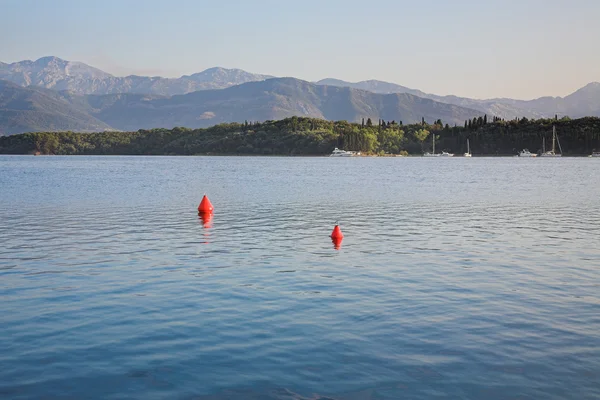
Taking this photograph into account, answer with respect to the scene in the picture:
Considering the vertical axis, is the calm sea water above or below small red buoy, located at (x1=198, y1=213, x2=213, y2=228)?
below

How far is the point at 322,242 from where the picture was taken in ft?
103

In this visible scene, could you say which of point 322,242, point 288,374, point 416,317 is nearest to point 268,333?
point 288,374

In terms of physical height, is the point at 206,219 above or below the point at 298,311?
above

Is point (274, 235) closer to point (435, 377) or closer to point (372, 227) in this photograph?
point (372, 227)

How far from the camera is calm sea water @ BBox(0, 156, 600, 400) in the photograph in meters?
12.5

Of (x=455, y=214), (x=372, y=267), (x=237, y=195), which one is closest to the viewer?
(x=372, y=267)

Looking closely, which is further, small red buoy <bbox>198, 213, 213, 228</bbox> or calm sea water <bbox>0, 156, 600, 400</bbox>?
small red buoy <bbox>198, 213, 213, 228</bbox>

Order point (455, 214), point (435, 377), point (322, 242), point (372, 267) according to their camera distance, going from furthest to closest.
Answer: point (455, 214) < point (322, 242) < point (372, 267) < point (435, 377)

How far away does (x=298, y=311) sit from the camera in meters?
17.8

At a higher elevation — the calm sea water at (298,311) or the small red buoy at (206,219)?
the small red buoy at (206,219)

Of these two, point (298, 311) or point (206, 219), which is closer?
point (298, 311)

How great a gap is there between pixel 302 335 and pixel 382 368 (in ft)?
9.29

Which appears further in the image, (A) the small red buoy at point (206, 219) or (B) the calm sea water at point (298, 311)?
(A) the small red buoy at point (206, 219)

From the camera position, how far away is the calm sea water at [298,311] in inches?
494
